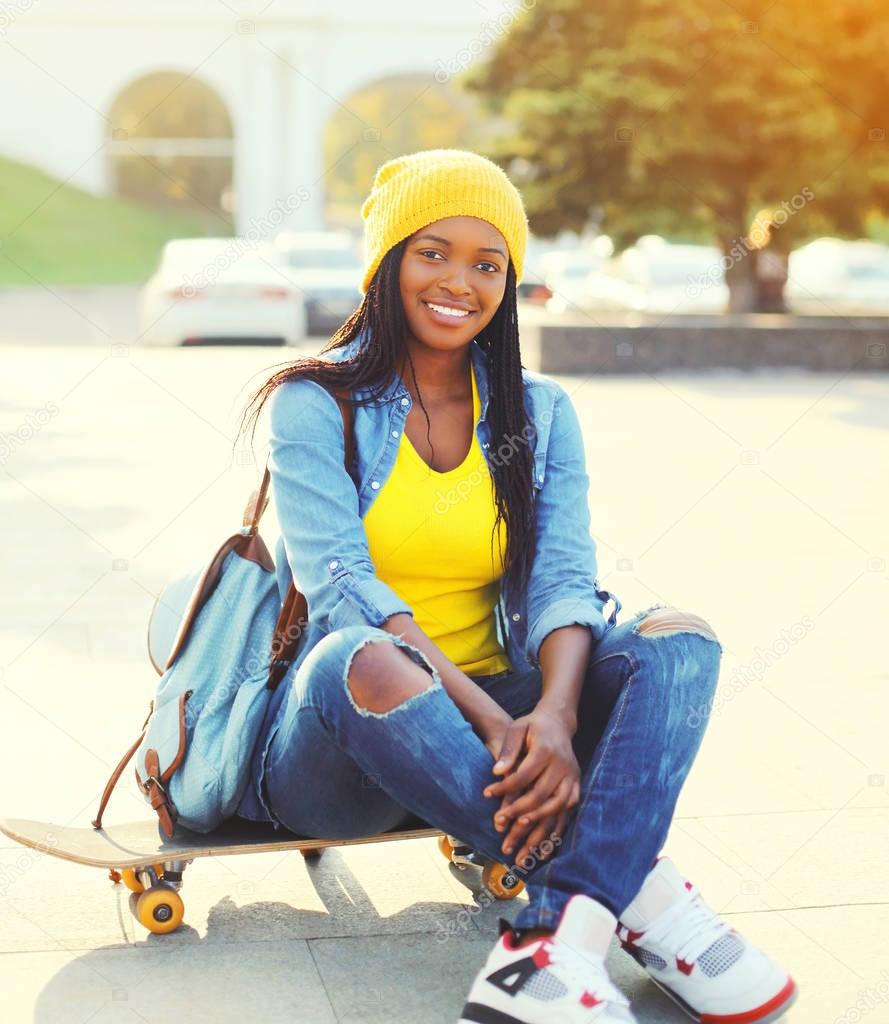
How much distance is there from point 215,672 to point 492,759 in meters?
0.60

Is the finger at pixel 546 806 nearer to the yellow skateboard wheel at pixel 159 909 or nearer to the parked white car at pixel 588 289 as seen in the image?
the yellow skateboard wheel at pixel 159 909

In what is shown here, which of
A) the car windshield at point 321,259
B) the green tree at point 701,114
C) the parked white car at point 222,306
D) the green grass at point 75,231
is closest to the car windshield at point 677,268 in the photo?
the car windshield at point 321,259

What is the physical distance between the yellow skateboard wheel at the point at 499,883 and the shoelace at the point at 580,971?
0.58 m

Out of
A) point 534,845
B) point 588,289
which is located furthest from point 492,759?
point 588,289

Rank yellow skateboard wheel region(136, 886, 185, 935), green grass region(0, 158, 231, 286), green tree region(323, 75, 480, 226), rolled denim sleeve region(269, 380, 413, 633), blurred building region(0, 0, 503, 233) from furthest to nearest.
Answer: green tree region(323, 75, 480, 226) < blurred building region(0, 0, 503, 233) < green grass region(0, 158, 231, 286) < yellow skateboard wheel region(136, 886, 185, 935) < rolled denim sleeve region(269, 380, 413, 633)

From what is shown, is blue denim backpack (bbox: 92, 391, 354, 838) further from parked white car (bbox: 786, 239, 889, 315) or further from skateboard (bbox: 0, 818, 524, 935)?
parked white car (bbox: 786, 239, 889, 315)

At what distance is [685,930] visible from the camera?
2549 mm

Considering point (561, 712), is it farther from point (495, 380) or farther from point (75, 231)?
point (75, 231)

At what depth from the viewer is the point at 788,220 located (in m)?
16.3

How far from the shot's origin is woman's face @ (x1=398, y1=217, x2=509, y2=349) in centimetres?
291

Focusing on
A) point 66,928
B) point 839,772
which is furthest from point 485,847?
point 839,772

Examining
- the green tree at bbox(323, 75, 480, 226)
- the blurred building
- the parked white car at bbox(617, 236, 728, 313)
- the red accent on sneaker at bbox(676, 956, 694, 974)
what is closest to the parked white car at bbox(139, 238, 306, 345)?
the parked white car at bbox(617, 236, 728, 313)

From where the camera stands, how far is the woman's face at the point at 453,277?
9.53 feet

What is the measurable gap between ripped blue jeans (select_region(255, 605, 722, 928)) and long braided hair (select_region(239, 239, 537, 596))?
0.32 m
